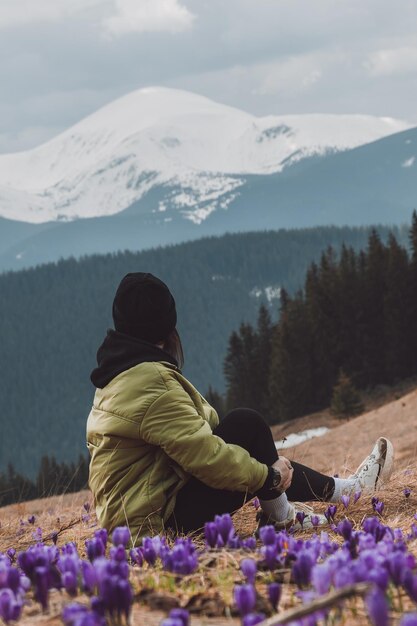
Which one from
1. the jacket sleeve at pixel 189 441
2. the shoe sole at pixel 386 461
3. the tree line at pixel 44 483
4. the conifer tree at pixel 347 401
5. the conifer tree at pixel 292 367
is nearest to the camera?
the jacket sleeve at pixel 189 441

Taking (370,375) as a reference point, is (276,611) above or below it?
above

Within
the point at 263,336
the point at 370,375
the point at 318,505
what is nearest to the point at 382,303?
the point at 370,375

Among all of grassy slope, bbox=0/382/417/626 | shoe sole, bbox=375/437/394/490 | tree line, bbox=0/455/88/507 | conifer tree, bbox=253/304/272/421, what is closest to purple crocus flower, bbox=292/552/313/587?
grassy slope, bbox=0/382/417/626

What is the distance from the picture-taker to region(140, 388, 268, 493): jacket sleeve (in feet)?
17.9

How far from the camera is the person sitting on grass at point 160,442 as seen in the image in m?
5.52

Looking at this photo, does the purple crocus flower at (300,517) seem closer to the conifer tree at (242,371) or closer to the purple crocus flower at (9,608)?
the purple crocus flower at (9,608)

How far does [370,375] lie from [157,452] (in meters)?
64.9

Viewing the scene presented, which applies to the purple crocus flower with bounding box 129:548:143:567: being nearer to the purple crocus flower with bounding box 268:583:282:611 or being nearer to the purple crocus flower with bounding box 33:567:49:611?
the purple crocus flower with bounding box 33:567:49:611

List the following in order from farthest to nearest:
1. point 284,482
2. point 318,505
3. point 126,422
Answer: point 318,505, point 284,482, point 126,422

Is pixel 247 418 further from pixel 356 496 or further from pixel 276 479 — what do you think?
pixel 356 496

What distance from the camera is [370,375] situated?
227ft

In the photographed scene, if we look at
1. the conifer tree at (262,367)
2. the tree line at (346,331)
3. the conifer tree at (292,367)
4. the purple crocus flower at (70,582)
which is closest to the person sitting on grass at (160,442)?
the purple crocus flower at (70,582)

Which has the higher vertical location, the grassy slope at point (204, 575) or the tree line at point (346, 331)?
the grassy slope at point (204, 575)

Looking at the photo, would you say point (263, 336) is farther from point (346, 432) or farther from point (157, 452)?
point (157, 452)
